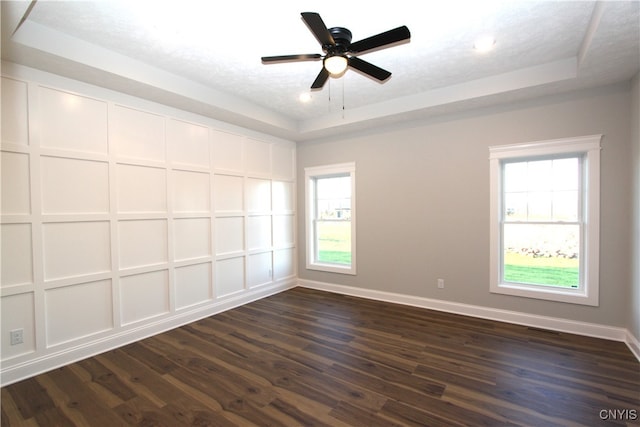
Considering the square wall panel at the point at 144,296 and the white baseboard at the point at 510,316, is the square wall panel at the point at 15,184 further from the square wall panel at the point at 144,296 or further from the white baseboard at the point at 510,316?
the white baseboard at the point at 510,316

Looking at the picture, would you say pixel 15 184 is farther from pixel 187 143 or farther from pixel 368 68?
pixel 368 68

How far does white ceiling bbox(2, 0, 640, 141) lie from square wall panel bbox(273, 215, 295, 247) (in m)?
2.07

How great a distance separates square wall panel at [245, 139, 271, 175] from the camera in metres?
4.58

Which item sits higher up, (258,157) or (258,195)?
(258,157)

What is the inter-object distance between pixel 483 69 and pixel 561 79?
0.75 m

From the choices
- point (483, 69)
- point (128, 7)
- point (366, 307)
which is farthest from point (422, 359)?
point (128, 7)

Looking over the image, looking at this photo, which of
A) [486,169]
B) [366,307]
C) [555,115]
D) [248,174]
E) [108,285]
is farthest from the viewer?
[248,174]

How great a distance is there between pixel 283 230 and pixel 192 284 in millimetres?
1888


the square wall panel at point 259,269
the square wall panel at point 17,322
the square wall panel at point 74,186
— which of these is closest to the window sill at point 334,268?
the square wall panel at point 259,269

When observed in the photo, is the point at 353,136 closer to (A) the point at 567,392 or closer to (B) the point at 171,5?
(B) the point at 171,5

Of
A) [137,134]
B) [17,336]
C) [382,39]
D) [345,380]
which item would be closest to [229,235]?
[137,134]

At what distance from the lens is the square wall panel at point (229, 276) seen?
411 centimetres

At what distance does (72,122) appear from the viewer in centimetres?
279

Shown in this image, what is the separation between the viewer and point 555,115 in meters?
3.28
